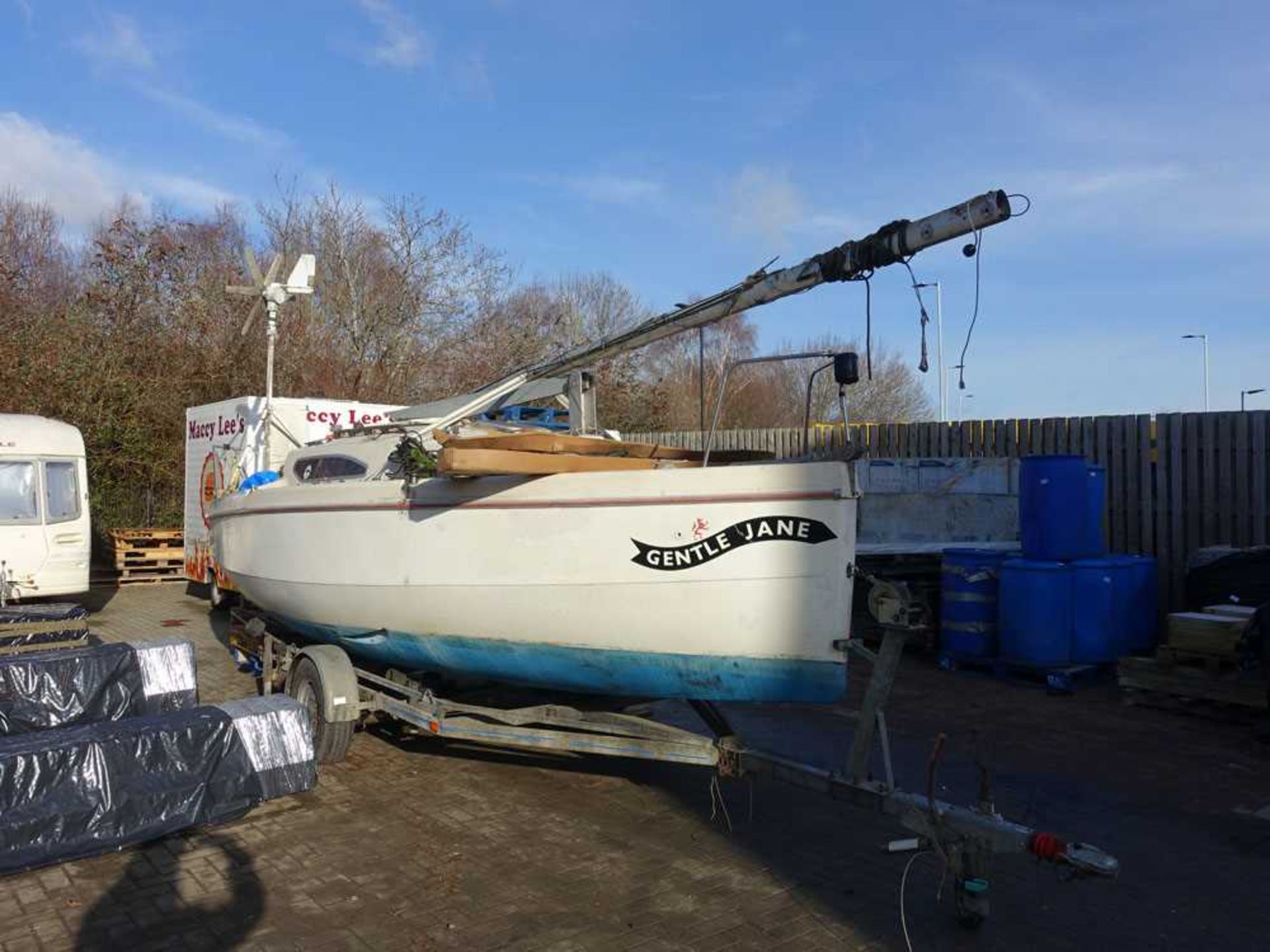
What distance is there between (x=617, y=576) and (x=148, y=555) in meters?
13.0

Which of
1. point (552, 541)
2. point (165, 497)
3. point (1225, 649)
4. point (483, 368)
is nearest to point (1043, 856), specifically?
point (552, 541)

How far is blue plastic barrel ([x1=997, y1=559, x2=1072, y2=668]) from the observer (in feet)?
26.9

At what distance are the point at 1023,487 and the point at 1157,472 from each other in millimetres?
2350

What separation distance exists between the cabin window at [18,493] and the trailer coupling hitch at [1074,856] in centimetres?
1149

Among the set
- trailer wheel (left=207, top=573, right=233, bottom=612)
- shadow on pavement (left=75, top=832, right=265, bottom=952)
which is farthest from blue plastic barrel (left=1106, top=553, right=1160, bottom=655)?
trailer wheel (left=207, top=573, right=233, bottom=612)

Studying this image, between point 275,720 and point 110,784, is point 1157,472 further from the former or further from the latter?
point 110,784

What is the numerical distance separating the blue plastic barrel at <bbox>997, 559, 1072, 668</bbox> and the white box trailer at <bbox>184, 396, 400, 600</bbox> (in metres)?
6.94

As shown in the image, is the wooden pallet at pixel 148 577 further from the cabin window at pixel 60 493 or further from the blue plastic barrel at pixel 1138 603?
the blue plastic barrel at pixel 1138 603

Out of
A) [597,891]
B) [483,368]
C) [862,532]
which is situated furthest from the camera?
[483,368]

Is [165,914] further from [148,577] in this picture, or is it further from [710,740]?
[148,577]

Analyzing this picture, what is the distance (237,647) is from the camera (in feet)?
26.1

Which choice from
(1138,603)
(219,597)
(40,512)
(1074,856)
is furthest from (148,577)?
(1074,856)

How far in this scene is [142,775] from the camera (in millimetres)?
4586

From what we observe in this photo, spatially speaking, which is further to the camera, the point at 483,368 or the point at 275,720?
the point at 483,368
